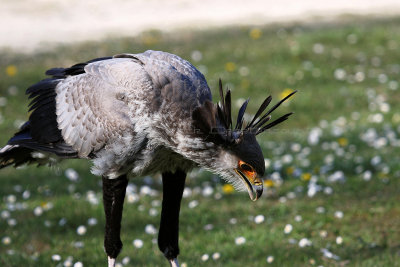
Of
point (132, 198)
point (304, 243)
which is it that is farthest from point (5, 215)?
point (304, 243)

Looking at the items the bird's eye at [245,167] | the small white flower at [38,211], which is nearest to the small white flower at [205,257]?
the bird's eye at [245,167]

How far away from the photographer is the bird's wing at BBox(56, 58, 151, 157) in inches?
153

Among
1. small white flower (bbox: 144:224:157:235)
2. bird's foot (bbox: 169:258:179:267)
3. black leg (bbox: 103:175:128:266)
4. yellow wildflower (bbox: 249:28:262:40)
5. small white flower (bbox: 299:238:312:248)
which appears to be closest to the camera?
black leg (bbox: 103:175:128:266)

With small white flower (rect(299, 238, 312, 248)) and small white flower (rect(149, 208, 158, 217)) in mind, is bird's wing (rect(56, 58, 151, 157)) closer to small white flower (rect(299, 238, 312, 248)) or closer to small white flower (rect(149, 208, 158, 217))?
small white flower (rect(149, 208, 158, 217))

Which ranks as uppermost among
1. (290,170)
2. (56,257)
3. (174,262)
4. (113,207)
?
(113,207)

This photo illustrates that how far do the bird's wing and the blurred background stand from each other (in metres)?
0.69

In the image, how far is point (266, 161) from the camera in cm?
707

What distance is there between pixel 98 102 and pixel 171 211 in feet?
3.06

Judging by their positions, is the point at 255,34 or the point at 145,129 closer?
the point at 145,129

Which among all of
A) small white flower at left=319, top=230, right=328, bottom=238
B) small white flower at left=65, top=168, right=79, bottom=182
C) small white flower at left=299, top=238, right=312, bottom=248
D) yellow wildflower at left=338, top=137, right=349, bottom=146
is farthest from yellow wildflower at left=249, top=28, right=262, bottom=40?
small white flower at left=299, top=238, right=312, bottom=248

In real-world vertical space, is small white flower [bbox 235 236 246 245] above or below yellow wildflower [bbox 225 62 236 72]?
above

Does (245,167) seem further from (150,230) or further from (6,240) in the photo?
(6,240)

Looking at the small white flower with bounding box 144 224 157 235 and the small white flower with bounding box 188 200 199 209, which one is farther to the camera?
the small white flower with bounding box 188 200 199 209

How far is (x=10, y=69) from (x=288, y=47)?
5.02m
